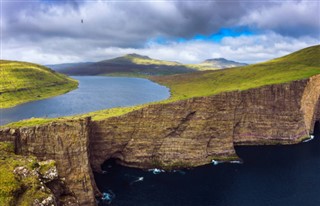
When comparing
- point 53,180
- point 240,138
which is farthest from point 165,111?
point 53,180

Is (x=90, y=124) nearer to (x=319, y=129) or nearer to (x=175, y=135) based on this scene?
(x=175, y=135)

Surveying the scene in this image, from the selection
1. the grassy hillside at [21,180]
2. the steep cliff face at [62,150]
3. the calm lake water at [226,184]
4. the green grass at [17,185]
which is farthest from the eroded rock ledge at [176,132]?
the green grass at [17,185]

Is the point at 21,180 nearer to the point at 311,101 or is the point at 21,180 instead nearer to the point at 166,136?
the point at 166,136

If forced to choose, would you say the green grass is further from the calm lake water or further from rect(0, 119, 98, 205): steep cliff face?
the calm lake water

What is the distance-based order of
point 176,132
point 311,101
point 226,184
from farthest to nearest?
1. point 311,101
2. point 176,132
3. point 226,184

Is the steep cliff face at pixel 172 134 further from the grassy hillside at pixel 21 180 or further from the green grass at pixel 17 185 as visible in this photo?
the green grass at pixel 17 185

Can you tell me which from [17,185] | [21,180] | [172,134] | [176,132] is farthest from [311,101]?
[17,185]

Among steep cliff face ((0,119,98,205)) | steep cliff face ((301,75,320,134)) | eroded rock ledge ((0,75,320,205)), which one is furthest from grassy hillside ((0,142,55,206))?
steep cliff face ((301,75,320,134))
